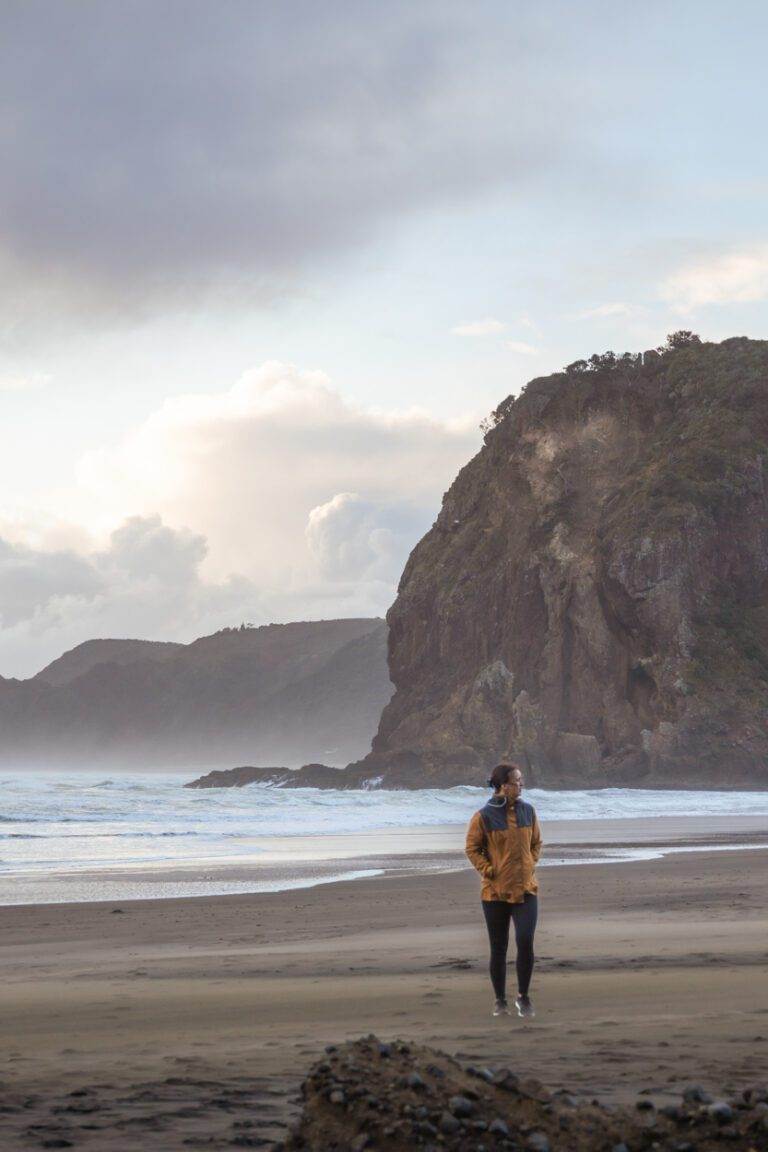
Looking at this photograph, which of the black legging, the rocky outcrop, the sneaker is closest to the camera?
the sneaker

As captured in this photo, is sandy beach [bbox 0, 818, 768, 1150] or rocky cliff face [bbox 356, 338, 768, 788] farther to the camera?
rocky cliff face [bbox 356, 338, 768, 788]

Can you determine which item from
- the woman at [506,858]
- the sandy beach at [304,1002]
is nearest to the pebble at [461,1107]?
the sandy beach at [304,1002]

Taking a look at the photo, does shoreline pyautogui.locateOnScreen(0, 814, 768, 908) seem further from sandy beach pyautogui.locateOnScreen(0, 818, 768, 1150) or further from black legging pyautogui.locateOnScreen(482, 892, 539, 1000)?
black legging pyautogui.locateOnScreen(482, 892, 539, 1000)

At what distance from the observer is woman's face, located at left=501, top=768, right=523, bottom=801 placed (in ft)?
23.6

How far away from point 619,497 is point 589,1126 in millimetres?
68595

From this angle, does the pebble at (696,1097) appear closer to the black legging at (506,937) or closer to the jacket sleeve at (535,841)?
the black legging at (506,937)

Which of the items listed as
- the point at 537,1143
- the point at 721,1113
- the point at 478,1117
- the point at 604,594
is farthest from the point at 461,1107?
the point at 604,594

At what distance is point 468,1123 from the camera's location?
369cm

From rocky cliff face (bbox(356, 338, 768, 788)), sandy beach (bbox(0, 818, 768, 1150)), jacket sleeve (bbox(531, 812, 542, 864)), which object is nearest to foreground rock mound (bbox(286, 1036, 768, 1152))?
sandy beach (bbox(0, 818, 768, 1150))

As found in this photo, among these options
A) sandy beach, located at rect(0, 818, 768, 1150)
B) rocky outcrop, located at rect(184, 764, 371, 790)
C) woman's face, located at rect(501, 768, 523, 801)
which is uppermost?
woman's face, located at rect(501, 768, 523, 801)

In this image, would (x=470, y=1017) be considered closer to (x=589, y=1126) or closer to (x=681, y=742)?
(x=589, y=1126)

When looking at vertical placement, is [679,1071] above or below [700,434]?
below

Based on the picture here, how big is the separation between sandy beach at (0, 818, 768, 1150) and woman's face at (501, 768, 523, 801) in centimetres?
118

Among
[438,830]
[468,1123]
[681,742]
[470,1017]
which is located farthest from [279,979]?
[681,742]
